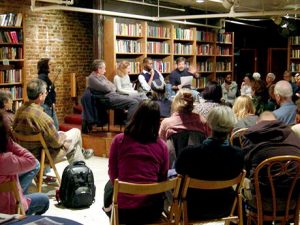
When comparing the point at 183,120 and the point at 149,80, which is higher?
the point at 149,80

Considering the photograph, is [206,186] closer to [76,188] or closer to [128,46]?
[76,188]

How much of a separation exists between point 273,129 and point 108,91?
4399mm

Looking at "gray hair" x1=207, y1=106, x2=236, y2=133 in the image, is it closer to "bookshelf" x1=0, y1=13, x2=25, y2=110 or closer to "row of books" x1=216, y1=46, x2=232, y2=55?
"bookshelf" x1=0, y1=13, x2=25, y2=110

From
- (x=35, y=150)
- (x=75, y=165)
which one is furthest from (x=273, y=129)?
(x=35, y=150)

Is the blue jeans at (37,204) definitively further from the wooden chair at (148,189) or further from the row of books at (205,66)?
the row of books at (205,66)

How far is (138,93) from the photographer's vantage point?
7984mm

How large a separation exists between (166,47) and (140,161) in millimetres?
7396

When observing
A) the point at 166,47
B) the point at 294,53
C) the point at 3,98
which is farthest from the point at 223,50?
the point at 3,98

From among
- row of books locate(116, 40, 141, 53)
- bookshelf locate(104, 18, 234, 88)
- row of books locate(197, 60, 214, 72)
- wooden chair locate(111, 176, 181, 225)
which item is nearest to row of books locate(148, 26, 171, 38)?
bookshelf locate(104, 18, 234, 88)

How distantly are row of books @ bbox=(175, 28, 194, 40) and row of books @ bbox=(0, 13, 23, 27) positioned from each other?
388 cm

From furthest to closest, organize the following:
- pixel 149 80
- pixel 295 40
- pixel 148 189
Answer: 1. pixel 295 40
2. pixel 149 80
3. pixel 148 189

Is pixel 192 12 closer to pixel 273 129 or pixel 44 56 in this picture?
pixel 44 56

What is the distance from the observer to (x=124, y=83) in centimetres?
789

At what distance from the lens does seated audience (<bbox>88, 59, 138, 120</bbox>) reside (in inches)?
288
